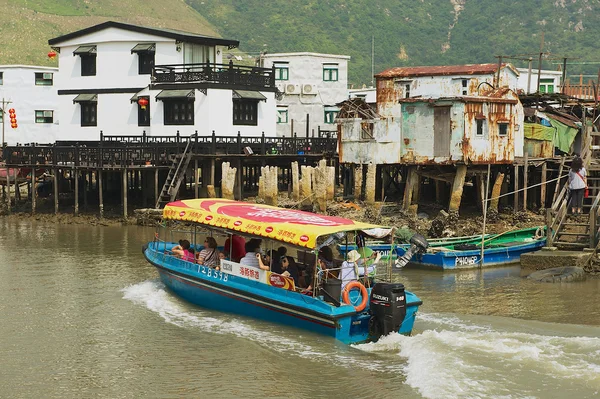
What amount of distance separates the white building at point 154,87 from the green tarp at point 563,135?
1544cm

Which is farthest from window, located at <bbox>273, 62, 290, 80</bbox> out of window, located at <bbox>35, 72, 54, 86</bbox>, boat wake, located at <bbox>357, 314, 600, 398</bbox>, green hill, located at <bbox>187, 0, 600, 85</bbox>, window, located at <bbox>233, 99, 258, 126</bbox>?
boat wake, located at <bbox>357, 314, 600, 398</bbox>

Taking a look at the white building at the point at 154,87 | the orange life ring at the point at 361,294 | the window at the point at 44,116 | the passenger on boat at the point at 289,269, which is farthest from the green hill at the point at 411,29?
the orange life ring at the point at 361,294

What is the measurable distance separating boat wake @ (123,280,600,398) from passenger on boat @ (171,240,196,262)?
2792 mm

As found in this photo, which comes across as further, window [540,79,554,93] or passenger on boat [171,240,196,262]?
window [540,79,554,93]

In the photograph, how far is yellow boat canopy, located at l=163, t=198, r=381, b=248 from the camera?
1994 centimetres

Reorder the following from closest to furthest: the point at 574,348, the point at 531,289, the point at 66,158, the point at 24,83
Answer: the point at 574,348, the point at 531,289, the point at 66,158, the point at 24,83

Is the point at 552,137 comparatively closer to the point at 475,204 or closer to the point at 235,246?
the point at 475,204

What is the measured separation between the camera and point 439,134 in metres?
37.5

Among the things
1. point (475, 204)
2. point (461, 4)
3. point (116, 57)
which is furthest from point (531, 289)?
point (461, 4)

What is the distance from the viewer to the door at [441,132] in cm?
3728

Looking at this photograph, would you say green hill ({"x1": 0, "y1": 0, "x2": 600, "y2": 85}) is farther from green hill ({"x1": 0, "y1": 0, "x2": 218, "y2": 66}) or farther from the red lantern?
the red lantern

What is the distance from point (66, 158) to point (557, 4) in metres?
84.7

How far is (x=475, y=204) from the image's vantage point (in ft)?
129

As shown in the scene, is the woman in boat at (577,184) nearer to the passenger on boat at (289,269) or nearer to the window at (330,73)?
the passenger on boat at (289,269)
